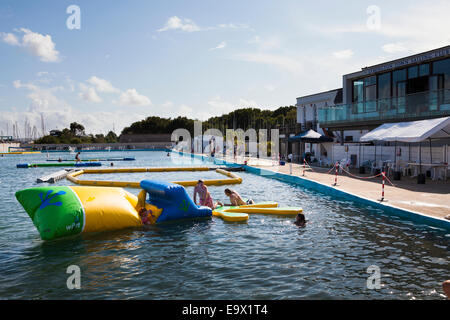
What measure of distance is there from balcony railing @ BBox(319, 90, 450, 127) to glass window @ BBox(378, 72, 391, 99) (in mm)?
2392

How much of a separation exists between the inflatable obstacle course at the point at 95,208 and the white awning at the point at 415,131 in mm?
10860

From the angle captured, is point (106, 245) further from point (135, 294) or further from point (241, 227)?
point (241, 227)

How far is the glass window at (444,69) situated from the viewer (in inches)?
822

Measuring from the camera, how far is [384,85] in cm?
2567

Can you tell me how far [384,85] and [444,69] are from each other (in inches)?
191

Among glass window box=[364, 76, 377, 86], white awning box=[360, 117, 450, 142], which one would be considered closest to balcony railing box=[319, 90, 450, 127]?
white awning box=[360, 117, 450, 142]

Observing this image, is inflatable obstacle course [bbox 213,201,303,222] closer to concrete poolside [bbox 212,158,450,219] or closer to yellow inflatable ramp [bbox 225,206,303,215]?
yellow inflatable ramp [bbox 225,206,303,215]

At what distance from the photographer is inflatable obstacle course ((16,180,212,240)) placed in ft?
30.0

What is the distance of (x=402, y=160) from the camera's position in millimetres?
20984

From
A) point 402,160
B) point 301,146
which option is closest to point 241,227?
point 402,160

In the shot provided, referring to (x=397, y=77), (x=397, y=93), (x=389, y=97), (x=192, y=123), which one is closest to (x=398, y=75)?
(x=397, y=77)

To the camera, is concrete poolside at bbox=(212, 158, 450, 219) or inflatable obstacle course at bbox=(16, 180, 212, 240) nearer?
inflatable obstacle course at bbox=(16, 180, 212, 240)

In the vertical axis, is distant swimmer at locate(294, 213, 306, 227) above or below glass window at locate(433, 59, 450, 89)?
below

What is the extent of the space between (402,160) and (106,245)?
57.7 feet
